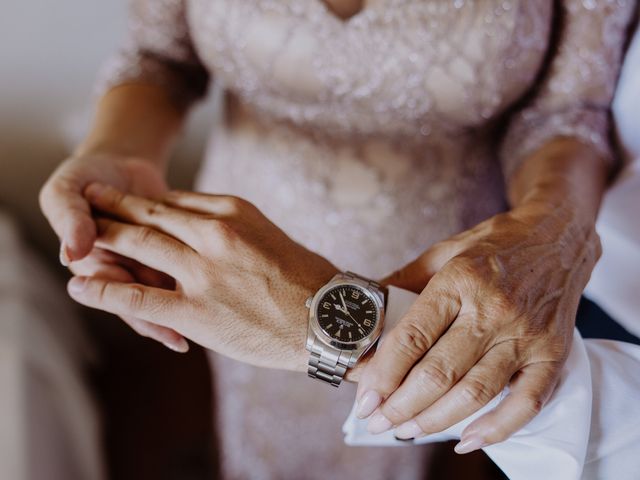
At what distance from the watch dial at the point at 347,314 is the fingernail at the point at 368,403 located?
0.06 metres

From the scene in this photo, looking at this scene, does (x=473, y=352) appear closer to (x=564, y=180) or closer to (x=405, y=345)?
(x=405, y=345)

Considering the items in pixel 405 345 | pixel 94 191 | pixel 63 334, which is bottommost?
pixel 63 334

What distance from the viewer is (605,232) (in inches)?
29.7

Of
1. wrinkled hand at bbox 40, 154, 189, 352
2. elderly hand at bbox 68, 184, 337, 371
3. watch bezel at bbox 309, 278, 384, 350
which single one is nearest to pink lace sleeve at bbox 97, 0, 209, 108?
wrinkled hand at bbox 40, 154, 189, 352

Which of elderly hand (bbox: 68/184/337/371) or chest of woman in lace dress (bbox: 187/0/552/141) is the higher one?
chest of woman in lace dress (bbox: 187/0/552/141)

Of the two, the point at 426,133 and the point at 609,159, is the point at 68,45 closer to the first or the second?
the point at 426,133

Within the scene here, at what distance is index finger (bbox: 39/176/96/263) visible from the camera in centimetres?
60

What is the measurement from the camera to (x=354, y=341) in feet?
1.79

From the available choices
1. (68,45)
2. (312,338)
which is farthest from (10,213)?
(312,338)

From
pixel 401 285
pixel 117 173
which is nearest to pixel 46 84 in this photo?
pixel 117 173

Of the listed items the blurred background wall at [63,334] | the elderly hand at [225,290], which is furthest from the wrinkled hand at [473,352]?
the blurred background wall at [63,334]

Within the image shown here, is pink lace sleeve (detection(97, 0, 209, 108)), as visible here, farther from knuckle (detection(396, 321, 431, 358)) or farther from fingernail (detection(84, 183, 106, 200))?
knuckle (detection(396, 321, 431, 358))

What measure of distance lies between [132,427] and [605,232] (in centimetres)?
150

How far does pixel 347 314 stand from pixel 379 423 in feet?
0.34
